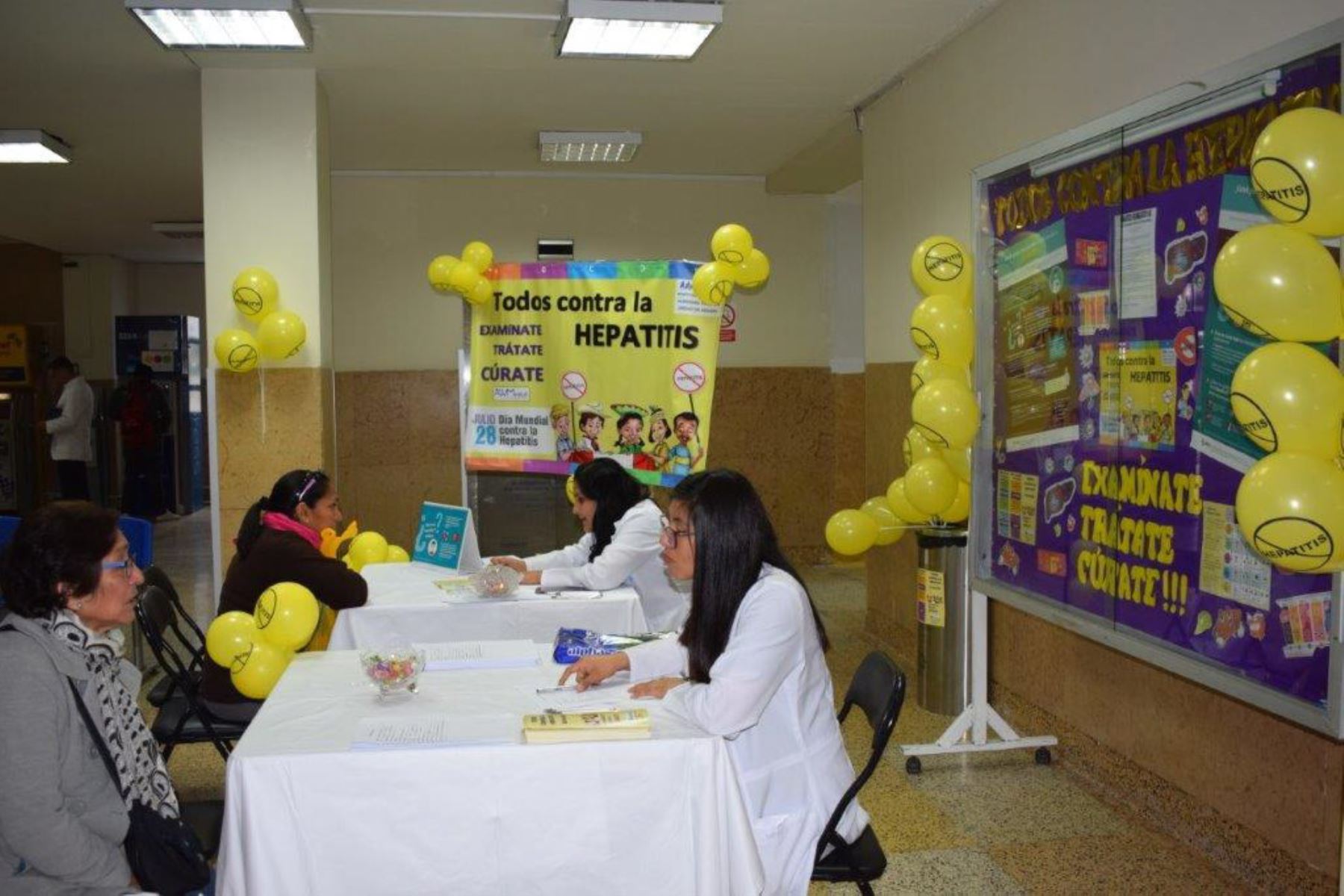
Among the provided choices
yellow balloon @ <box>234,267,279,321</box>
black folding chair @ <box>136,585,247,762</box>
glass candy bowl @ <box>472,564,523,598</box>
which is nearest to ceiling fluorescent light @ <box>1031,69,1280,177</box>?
glass candy bowl @ <box>472,564,523,598</box>

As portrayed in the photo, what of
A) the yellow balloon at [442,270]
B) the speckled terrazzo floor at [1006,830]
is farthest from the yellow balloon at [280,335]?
the speckled terrazzo floor at [1006,830]

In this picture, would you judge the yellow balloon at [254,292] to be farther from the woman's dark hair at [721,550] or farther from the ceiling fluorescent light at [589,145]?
the woman's dark hair at [721,550]

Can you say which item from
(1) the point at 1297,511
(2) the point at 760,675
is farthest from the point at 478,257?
(1) the point at 1297,511

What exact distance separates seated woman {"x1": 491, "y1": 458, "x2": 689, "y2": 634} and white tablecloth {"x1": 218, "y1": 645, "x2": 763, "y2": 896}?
198 cm

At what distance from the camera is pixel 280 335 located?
548 centimetres

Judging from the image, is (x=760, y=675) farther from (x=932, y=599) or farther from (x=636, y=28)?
(x=636, y=28)

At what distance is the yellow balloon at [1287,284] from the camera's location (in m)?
2.46

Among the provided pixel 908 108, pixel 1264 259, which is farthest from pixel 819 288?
pixel 1264 259

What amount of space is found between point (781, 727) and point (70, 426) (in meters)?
10.3

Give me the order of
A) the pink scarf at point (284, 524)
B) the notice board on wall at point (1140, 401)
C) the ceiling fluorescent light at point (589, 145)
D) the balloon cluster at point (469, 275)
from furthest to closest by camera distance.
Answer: the ceiling fluorescent light at point (589, 145)
the balloon cluster at point (469, 275)
the pink scarf at point (284, 524)
the notice board on wall at point (1140, 401)

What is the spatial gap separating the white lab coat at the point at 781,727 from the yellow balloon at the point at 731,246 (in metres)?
3.08

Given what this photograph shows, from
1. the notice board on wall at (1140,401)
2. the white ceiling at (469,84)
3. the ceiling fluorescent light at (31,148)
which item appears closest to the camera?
the notice board on wall at (1140,401)

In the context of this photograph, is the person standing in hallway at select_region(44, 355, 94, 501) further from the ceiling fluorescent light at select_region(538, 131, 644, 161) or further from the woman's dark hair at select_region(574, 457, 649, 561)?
the woman's dark hair at select_region(574, 457, 649, 561)

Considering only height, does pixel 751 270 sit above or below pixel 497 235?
below
